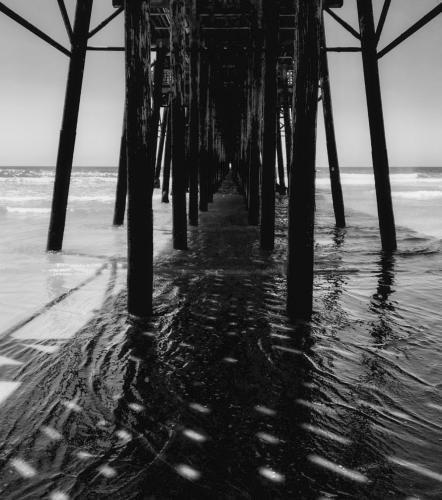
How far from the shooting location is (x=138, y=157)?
2682 mm

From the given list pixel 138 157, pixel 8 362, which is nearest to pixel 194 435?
pixel 8 362

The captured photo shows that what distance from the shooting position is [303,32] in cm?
252

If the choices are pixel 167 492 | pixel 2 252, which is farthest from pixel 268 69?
pixel 167 492

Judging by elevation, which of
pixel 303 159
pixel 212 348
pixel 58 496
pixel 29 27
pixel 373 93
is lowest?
pixel 58 496

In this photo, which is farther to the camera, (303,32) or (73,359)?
(303,32)

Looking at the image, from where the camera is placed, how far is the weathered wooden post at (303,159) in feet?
8.25

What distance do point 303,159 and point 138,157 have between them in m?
0.98

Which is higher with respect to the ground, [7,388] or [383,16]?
[383,16]

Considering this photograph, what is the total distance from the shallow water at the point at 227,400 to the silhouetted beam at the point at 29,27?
7.08ft

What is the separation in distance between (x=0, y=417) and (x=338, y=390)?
130cm

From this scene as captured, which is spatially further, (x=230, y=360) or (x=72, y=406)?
(x=230, y=360)

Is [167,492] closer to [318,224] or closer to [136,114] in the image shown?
[136,114]

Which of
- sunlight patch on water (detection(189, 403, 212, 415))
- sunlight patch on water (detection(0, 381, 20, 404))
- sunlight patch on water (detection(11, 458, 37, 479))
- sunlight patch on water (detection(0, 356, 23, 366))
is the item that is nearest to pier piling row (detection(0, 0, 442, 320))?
sunlight patch on water (detection(0, 356, 23, 366))

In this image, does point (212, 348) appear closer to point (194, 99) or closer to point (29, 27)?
point (29, 27)
